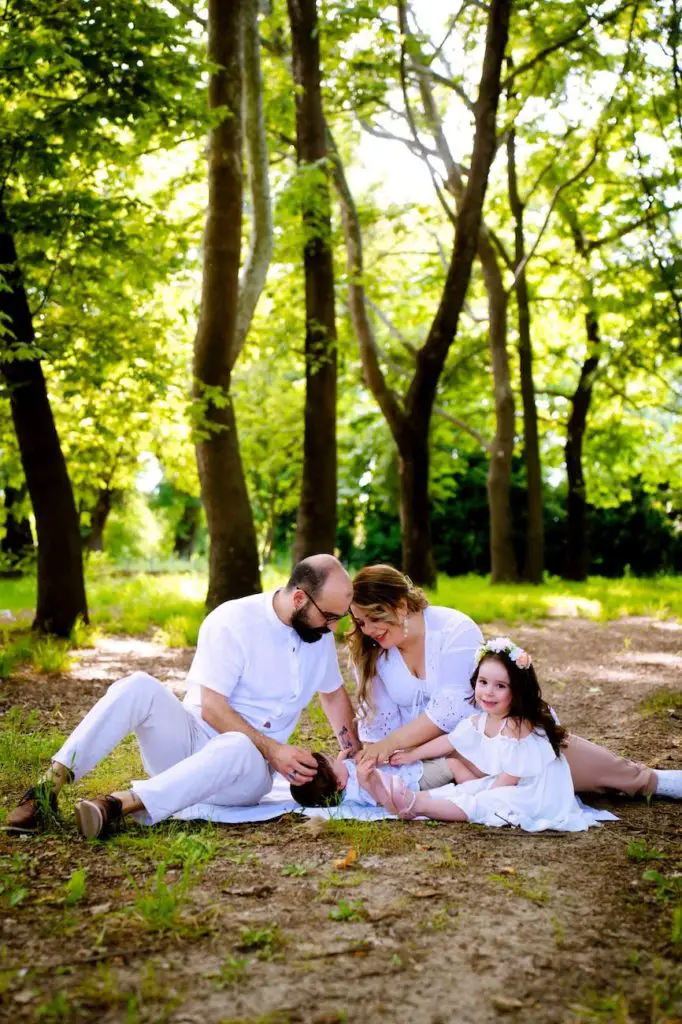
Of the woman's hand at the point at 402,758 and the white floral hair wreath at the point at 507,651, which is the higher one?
the white floral hair wreath at the point at 507,651

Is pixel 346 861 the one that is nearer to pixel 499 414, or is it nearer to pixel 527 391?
pixel 499 414

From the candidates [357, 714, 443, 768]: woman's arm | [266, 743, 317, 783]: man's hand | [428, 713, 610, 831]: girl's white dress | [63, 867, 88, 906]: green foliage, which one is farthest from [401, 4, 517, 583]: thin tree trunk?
[63, 867, 88, 906]: green foliage

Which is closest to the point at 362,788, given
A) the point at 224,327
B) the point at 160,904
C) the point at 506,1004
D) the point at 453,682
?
the point at 453,682

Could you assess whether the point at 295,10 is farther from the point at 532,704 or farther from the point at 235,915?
the point at 235,915

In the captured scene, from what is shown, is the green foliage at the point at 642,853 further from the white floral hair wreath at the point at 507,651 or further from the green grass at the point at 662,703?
the green grass at the point at 662,703

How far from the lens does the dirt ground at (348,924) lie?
294cm

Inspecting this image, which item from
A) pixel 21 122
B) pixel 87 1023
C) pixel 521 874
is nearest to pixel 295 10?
pixel 21 122

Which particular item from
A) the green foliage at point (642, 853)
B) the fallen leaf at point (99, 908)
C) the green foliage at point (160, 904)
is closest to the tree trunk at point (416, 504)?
the green foliage at point (642, 853)

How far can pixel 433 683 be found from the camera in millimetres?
5336

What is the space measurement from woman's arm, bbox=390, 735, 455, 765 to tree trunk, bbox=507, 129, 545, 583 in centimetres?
1320

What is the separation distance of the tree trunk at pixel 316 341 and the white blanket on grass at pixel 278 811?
288 inches

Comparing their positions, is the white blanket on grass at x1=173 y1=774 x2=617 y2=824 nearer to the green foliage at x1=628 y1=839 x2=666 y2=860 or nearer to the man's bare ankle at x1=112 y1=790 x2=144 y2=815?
the man's bare ankle at x1=112 y1=790 x2=144 y2=815

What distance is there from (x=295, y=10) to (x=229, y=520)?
6260 millimetres

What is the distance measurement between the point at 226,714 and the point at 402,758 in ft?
3.22
